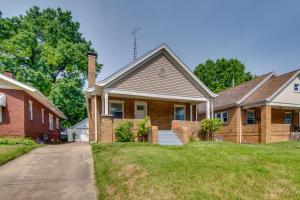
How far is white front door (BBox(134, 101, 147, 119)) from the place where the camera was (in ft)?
54.6

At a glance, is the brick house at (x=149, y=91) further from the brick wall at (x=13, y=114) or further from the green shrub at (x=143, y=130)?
the brick wall at (x=13, y=114)

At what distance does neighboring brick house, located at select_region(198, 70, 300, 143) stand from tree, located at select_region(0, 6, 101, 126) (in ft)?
54.6

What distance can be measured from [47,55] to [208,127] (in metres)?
20.7

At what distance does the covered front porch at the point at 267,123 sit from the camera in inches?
714

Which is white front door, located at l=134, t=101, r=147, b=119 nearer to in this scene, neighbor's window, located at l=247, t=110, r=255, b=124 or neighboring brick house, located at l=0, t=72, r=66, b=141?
neighboring brick house, located at l=0, t=72, r=66, b=141

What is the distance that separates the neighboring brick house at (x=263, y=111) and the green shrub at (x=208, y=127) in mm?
5164

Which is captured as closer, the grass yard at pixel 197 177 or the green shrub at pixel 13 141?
the grass yard at pixel 197 177

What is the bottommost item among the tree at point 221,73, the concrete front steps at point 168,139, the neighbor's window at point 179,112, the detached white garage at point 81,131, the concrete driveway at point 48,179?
the detached white garage at point 81,131

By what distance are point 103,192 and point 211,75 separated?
142 feet

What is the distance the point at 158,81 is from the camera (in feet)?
51.3

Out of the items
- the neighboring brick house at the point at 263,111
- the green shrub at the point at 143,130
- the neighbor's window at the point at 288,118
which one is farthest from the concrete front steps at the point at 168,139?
the neighbor's window at the point at 288,118

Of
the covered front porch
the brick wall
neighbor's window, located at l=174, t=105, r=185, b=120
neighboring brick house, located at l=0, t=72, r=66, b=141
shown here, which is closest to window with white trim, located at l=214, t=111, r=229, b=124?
the covered front porch

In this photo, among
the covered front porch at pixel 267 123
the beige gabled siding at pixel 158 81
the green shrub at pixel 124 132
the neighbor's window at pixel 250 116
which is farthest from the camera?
the neighbor's window at pixel 250 116

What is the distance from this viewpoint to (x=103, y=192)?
550cm
